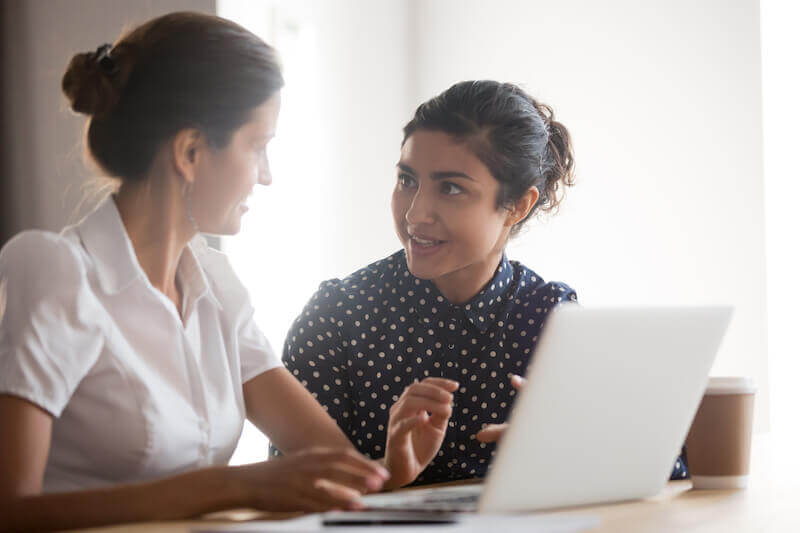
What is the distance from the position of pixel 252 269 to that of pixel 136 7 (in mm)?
1070

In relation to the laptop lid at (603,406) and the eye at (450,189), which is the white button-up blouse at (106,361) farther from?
the eye at (450,189)

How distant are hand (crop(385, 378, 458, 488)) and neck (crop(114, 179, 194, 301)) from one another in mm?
376

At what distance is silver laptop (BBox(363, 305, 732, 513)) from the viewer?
0.93 m

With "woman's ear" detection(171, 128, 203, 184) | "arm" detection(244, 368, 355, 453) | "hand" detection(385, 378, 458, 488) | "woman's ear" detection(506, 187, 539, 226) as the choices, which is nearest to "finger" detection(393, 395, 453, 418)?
"hand" detection(385, 378, 458, 488)

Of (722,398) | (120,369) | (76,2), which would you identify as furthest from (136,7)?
(722,398)

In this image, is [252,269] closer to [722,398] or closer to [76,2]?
[76,2]

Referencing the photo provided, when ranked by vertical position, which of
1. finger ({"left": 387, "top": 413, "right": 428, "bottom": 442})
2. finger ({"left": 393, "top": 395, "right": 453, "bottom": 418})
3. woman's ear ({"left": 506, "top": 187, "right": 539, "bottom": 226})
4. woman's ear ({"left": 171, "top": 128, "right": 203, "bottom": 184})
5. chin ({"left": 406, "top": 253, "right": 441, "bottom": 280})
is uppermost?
woman's ear ({"left": 171, "top": 128, "right": 203, "bottom": 184})

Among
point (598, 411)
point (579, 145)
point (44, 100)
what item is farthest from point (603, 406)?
point (579, 145)

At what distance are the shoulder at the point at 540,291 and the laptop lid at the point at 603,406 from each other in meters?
0.72

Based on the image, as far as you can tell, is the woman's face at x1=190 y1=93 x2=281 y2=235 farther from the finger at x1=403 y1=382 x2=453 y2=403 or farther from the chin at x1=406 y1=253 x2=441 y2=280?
the chin at x1=406 y1=253 x2=441 y2=280

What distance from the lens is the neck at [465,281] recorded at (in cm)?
187

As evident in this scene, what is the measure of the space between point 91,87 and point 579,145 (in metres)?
2.71

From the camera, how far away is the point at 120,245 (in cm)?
124

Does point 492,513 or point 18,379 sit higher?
point 18,379
